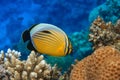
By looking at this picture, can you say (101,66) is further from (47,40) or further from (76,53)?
(76,53)

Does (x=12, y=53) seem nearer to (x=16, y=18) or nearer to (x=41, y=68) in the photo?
(x=41, y=68)

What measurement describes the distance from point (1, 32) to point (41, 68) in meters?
6.25

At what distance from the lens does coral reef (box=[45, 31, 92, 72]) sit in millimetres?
7016

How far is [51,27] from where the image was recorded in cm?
276

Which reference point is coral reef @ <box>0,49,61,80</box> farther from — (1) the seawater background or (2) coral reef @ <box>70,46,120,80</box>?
(1) the seawater background

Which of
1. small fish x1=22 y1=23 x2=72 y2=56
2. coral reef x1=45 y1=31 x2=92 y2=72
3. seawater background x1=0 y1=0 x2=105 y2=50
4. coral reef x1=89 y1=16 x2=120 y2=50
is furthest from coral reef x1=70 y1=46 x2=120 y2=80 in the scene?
seawater background x1=0 y1=0 x2=105 y2=50

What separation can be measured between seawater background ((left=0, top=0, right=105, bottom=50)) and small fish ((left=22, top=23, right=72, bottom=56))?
6.24 m

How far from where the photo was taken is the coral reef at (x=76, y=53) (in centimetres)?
702

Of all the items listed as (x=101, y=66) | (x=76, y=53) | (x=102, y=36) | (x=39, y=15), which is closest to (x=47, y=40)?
(x=101, y=66)

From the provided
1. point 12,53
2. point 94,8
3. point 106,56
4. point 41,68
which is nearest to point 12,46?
point 94,8

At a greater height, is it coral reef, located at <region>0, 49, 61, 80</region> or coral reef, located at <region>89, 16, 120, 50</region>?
coral reef, located at <region>89, 16, 120, 50</region>

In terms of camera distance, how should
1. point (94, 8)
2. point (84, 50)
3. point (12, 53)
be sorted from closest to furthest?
point (12, 53) → point (84, 50) → point (94, 8)

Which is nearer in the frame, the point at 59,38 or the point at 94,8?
the point at 59,38

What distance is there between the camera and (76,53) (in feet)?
24.7
